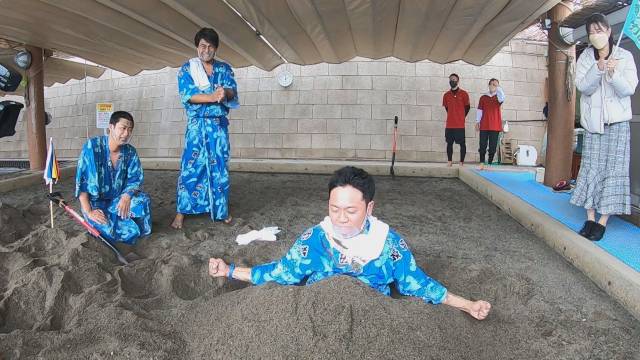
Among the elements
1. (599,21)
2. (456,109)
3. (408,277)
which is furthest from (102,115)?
(599,21)

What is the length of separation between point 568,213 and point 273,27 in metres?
3.27

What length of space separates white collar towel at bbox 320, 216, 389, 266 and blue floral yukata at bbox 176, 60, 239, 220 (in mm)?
1867

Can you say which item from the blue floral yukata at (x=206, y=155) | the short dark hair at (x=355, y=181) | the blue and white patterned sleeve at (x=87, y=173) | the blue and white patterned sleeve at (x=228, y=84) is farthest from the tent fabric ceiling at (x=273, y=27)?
the short dark hair at (x=355, y=181)

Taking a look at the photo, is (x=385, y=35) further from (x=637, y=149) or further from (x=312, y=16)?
(x=637, y=149)

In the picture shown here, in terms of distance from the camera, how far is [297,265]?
1.87m

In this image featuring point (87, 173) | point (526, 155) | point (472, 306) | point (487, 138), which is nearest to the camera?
point (472, 306)

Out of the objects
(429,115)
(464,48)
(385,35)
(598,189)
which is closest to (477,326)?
(598,189)

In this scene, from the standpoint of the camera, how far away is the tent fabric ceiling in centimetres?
380

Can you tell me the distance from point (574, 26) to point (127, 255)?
4.76 meters

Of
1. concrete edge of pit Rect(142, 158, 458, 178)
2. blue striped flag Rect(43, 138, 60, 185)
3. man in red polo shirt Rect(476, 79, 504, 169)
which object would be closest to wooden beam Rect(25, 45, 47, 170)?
concrete edge of pit Rect(142, 158, 458, 178)

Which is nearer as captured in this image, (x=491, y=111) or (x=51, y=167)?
(x=51, y=167)

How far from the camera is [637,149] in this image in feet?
11.1

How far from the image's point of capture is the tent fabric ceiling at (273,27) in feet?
12.5

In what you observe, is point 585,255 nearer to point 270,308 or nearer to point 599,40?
point 599,40
